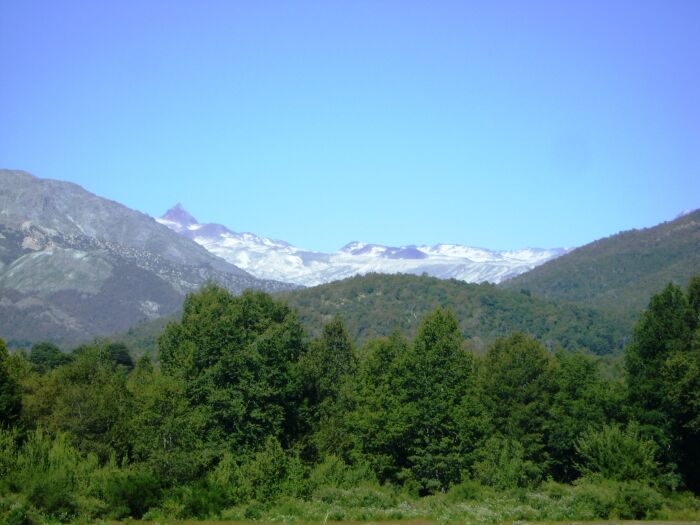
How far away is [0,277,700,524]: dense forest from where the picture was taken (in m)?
51.1

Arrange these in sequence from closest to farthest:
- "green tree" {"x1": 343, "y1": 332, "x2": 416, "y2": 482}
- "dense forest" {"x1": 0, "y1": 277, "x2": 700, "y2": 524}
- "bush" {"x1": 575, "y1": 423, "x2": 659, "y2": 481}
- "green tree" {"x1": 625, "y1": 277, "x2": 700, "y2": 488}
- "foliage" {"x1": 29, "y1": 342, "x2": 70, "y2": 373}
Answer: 1. "dense forest" {"x1": 0, "y1": 277, "x2": 700, "y2": 524}
2. "bush" {"x1": 575, "y1": 423, "x2": 659, "y2": 481}
3. "green tree" {"x1": 625, "y1": 277, "x2": 700, "y2": 488}
4. "green tree" {"x1": 343, "y1": 332, "x2": 416, "y2": 482}
5. "foliage" {"x1": 29, "y1": 342, "x2": 70, "y2": 373}

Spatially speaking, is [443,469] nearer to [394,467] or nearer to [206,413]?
[394,467]

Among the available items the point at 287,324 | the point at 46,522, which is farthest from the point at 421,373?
the point at 46,522

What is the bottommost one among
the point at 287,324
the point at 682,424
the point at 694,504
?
the point at 694,504

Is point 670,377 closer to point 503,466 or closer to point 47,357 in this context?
point 503,466

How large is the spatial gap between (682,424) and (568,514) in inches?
574

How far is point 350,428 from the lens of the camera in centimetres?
6731

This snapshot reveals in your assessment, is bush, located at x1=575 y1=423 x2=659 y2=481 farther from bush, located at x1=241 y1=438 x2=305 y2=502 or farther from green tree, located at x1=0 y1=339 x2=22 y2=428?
green tree, located at x1=0 y1=339 x2=22 y2=428

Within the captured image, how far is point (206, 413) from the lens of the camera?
61.3 meters

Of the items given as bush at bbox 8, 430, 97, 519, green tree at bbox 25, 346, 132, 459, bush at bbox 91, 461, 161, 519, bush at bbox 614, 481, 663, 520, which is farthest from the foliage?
bush at bbox 614, 481, 663, 520

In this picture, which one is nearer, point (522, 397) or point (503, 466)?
point (503, 466)

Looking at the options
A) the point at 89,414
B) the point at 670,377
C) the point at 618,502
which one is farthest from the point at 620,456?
the point at 89,414

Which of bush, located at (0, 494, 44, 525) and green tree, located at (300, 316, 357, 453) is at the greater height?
green tree, located at (300, 316, 357, 453)

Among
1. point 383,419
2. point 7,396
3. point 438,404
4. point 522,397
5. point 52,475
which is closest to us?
point 52,475
